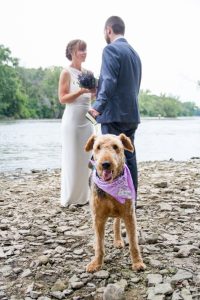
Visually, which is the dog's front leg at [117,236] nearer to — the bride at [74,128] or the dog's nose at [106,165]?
the dog's nose at [106,165]

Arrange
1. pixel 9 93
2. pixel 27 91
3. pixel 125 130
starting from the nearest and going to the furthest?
pixel 125 130
pixel 9 93
pixel 27 91

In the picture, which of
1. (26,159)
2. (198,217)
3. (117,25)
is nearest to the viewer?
(117,25)

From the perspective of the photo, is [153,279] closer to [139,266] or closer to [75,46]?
[139,266]

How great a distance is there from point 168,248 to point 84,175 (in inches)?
94.4

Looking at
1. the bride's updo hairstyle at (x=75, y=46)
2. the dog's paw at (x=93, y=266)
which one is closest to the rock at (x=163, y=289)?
the dog's paw at (x=93, y=266)

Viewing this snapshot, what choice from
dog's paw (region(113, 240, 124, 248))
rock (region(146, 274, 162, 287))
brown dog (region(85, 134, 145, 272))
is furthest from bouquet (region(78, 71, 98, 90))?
rock (region(146, 274, 162, 287))

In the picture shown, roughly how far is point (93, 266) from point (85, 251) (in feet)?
1.87

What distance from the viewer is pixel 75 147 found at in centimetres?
648

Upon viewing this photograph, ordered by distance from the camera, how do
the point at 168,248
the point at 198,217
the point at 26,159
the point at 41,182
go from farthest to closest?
1. the point at 26,159
2. the point at 41,182
3. the point at 198,217
4. the point at 168,248

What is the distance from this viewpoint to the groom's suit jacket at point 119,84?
4879mm

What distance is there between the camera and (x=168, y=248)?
452 cm

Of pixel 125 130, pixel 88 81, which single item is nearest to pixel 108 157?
pixel 125 130

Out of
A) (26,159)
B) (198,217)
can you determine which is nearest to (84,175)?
(198,217)

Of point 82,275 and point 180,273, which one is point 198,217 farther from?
point 82,275
